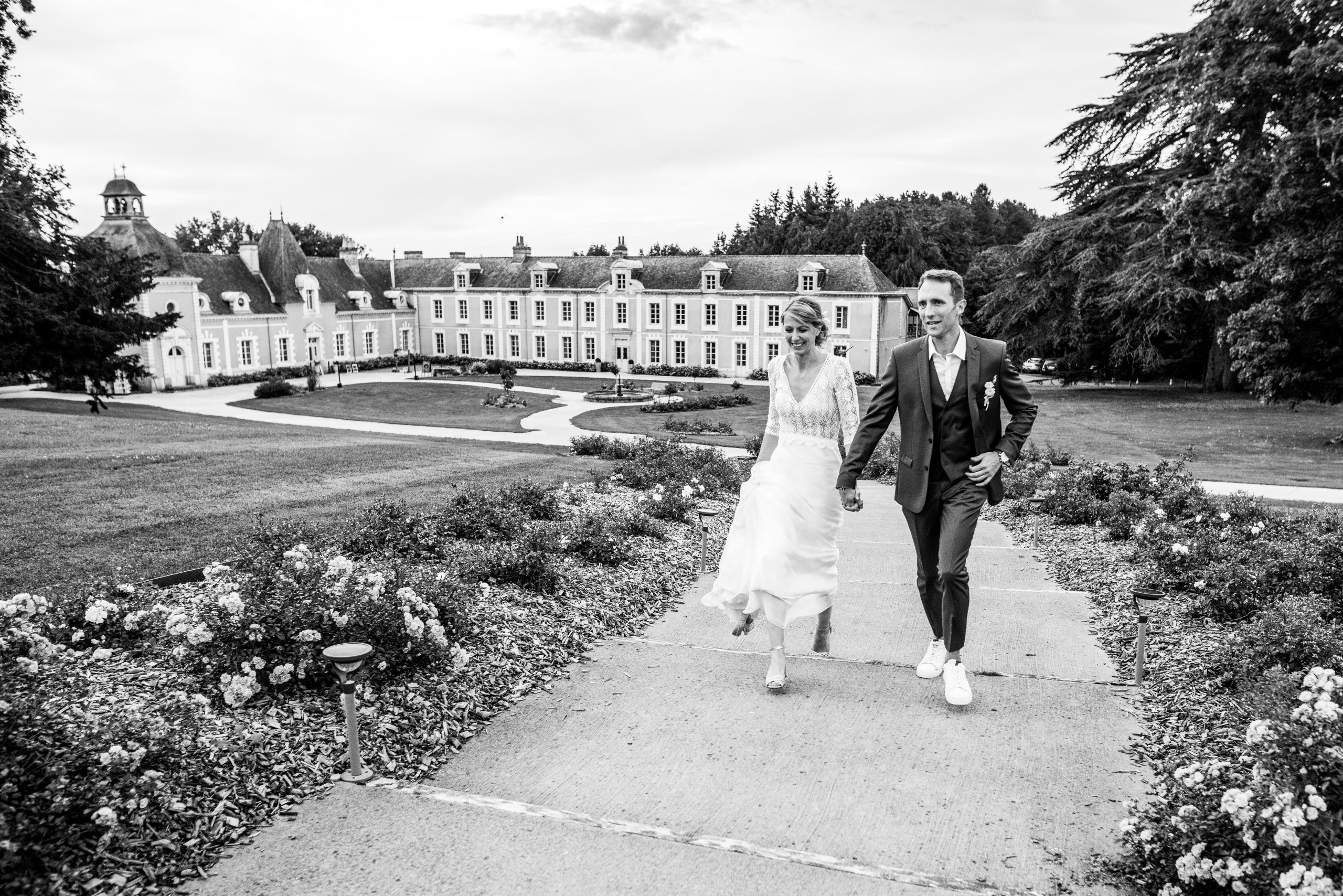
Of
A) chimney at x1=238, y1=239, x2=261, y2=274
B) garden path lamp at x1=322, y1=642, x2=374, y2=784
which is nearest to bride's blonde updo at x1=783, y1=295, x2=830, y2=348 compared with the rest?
garden path lamp at x1=322, y1=642, x2=374, y2=784

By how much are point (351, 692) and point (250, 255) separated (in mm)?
55999

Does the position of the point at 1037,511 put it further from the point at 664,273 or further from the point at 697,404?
the point at 664,273

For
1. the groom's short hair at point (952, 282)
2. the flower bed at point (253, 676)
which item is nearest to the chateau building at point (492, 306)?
the flower bed at point (253, 676)

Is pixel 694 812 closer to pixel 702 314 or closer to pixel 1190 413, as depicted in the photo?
pixel 1190 413

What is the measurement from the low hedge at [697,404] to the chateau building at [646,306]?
32.6 feet

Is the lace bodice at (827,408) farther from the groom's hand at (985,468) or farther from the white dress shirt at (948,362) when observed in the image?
the groom's hand at (985,468)

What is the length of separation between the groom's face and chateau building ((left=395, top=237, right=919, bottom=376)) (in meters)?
46.7

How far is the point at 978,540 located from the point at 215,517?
8.50m

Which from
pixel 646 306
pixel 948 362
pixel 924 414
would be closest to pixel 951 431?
pixel 924 414

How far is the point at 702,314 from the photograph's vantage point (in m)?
58.4

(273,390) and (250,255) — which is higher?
(250,255)

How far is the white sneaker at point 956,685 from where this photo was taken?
5.35 meters

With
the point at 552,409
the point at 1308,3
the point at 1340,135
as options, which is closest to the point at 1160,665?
the point at 1340,135

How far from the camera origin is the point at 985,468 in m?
5.37
